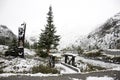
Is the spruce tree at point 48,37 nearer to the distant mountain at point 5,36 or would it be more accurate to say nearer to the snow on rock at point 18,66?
the snow on rock at point 18,66

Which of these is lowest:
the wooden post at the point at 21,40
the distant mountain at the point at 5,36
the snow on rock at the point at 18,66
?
the snow on rock at the point at 18,66

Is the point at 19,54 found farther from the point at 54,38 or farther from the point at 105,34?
the point at 105,34

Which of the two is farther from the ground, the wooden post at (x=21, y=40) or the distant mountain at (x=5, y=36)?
the distant mountain at (x=5, y=36)

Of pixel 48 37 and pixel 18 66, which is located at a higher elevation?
pixel 48 37

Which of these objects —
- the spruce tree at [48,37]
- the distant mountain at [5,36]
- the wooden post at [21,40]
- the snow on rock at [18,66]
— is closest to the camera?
the snow on rock at [18,66]

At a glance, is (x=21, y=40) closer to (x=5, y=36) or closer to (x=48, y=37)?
(x=48, y=37)

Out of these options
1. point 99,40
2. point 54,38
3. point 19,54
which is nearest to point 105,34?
point 99,40

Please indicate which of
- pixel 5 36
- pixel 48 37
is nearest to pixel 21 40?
pixel 48 37

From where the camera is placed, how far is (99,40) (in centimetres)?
7712

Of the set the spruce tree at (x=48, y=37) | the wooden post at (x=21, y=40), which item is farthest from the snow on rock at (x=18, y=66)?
the spruce tree at (x=48, y=37)

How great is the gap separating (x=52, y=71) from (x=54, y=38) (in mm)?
22542

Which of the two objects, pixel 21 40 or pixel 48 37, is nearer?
pixel 21 40

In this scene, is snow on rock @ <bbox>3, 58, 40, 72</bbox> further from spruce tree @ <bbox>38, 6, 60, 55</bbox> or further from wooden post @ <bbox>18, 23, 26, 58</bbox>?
spruce tree @ <bbox>38, 6, 60, 55</bbox>

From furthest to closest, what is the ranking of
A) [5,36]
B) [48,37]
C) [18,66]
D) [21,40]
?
[5,36], [48,37], [21,40], [18,66]
